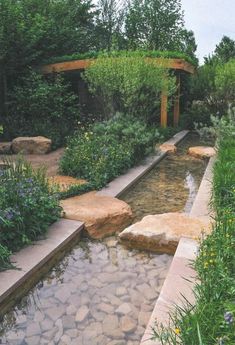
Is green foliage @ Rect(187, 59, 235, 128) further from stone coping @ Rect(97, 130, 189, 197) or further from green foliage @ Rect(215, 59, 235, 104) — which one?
stone coping @ Rect(97, 130, 189, 197)

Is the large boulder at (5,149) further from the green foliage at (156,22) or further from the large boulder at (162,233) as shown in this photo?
the green foliage at (156,22)

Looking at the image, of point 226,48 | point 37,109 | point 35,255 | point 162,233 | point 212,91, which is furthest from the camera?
point 226,48

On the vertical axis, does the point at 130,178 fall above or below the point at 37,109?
below

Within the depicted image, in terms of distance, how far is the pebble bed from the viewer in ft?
8.82

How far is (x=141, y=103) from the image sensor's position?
922 centimetres

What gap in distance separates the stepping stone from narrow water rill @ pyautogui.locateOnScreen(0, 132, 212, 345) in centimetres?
152

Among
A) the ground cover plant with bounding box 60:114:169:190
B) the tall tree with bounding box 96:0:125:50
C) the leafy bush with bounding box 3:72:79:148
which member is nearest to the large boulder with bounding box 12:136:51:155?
the leafy bush with bounding box 3:72:79:148

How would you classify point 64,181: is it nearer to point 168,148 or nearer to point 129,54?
point 168,148

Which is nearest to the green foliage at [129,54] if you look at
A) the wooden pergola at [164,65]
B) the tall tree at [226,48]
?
the wooden pergola at [164,65]

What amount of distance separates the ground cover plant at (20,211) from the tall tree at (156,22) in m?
22.4

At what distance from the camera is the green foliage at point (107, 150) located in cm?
642

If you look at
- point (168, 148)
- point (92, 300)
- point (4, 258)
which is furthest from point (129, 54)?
point (92, 300)

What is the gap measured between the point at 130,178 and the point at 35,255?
336 cm

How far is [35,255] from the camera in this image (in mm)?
3574
